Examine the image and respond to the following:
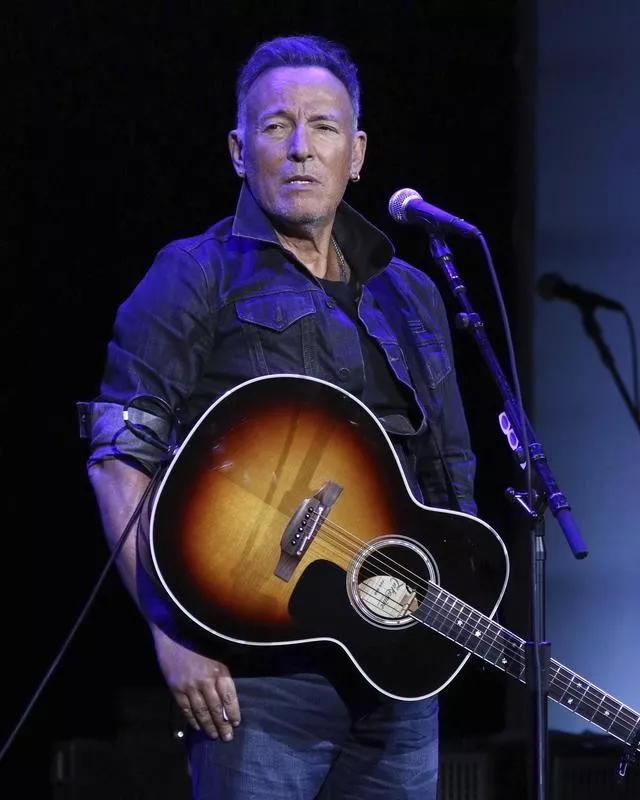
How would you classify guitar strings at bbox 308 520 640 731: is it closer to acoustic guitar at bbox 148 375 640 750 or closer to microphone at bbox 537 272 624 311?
acoustic guitar at bbox 148 375 640 750

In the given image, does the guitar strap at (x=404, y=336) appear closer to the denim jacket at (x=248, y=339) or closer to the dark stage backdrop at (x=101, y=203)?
the denim jacket at (x=248, y=339)

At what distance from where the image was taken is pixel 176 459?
1.86 metres

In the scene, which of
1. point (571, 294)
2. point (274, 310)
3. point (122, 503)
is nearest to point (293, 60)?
point (274, 310)

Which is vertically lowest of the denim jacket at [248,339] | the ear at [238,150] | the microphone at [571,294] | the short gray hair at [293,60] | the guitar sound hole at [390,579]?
the guitar sound hole at [390,579]

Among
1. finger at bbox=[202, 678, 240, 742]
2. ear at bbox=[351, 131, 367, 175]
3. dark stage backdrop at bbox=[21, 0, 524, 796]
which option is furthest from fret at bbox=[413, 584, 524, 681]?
dark stage backdrop at bbox=[21, 0, 524, 796]

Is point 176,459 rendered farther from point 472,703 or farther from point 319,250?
point 472,703

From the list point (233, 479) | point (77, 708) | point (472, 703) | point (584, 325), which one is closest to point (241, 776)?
point (233, 479)

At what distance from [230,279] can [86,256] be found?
97 centimetres

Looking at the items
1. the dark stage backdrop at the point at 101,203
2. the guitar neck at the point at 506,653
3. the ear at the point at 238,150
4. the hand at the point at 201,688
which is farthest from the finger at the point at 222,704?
the dark stage backdrop at the point at 101,203

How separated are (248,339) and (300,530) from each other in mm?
366

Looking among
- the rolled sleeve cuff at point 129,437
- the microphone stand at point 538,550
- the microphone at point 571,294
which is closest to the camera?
the microphone stand at point 538,550

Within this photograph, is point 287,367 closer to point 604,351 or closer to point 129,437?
point 129,437

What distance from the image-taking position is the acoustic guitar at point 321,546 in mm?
1873

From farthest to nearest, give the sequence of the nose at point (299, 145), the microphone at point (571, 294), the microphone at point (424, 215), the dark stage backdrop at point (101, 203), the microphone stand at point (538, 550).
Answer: the microphone at point (571, 294)
the dark stage backdrop at point (101, 203)
the nose at point (299, 145)
the microphone at point (424, 215)
the microphone stand at point (538, 550)
